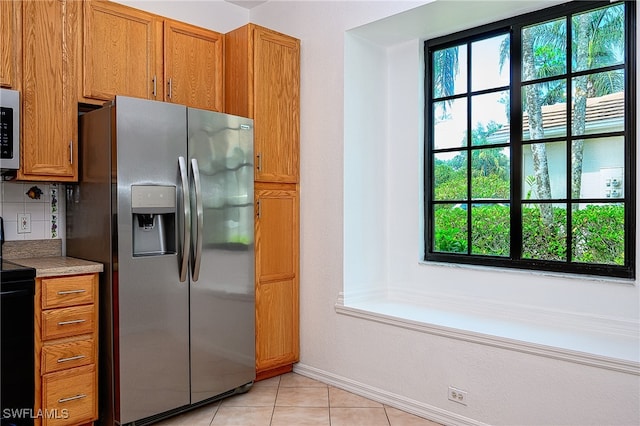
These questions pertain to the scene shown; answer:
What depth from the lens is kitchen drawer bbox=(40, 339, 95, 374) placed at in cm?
231

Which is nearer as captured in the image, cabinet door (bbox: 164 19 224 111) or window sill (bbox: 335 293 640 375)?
window sill (bbox: 335 293 640 375)

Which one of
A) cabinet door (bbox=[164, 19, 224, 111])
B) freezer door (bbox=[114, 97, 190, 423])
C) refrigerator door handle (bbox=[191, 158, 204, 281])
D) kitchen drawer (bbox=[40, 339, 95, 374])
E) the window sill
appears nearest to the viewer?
→ the window sill

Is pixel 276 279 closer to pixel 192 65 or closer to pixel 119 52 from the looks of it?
pixel 192 65

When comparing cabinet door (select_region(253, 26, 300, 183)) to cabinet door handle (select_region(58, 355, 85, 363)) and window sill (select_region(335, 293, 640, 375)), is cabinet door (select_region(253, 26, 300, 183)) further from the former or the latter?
cabinet door handle (select_region(58, 355, 85, 363))

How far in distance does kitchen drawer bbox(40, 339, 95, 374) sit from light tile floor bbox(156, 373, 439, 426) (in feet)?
1.87

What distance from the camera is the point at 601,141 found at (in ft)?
8.27

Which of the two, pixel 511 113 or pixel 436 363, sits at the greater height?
pixel 511 113

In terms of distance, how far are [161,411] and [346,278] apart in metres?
1.36

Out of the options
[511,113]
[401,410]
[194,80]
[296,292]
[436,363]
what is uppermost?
[194,80]

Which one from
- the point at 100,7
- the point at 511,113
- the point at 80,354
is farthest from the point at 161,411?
the point at 511,113

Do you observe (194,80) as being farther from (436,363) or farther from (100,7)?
(436,363)

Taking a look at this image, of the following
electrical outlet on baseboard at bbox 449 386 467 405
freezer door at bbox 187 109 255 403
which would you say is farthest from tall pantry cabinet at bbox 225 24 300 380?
electrical outlet on baseboard at bbox 449 386 467 405

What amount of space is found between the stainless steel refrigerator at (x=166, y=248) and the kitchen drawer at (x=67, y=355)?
89 mm

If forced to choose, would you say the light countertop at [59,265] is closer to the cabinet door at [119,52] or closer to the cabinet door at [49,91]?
the cabinet door at [49,91]
